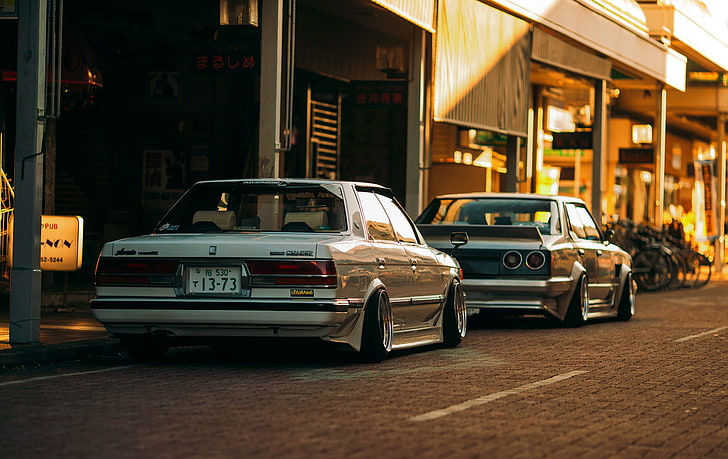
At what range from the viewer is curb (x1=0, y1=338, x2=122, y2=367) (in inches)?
415

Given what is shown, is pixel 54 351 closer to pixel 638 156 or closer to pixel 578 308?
pixel 578 308

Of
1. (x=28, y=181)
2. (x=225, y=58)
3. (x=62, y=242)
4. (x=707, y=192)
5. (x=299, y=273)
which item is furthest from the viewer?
(x=707, y=192)

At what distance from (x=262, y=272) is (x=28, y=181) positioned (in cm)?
250

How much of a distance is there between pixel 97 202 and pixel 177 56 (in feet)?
8.76

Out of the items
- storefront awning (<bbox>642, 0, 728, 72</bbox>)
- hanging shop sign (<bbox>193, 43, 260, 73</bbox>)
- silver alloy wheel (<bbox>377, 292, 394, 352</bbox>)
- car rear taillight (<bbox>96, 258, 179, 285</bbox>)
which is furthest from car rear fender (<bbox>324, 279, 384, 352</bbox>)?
storefront awning (<bbox>642, 0, 728, 72</bbox>)

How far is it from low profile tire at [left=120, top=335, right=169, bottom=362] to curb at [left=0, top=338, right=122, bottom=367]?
361 mm

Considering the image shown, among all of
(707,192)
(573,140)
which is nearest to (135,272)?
(573,140)

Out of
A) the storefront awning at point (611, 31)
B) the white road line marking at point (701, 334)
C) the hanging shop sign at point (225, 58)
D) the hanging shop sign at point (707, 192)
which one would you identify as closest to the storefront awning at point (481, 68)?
the storefront awning at point (611, 31)

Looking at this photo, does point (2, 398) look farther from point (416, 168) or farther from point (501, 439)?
point (416, 168)

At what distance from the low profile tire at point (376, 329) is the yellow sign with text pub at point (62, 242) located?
4724mm

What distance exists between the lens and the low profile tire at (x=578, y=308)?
15.9 meters

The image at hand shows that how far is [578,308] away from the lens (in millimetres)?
15953

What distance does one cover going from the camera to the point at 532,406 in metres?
8.40

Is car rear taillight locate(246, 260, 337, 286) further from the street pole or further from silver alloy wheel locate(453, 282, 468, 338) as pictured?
silver alloy wheel locate(453, 282, 468, 338)
